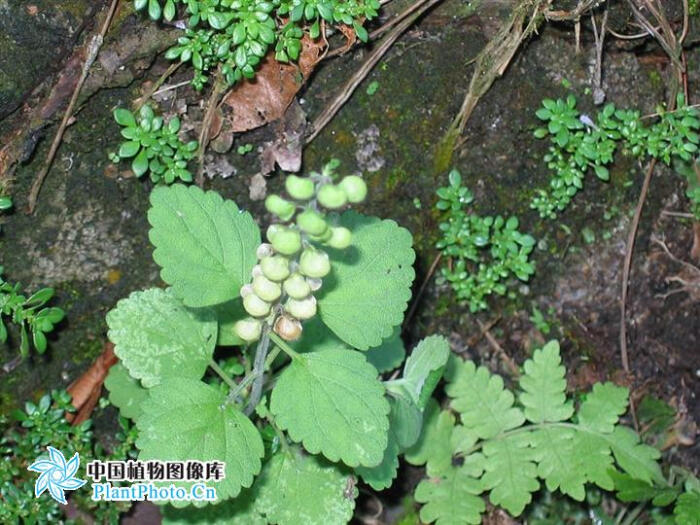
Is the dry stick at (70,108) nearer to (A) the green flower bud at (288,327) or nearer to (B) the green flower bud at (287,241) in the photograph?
(A) the green flower bud at (288,327)

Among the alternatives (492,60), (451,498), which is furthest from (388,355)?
(492,60)

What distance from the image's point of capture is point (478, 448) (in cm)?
322

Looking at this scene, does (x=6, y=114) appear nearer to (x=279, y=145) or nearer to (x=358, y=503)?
(x=279, y=145)

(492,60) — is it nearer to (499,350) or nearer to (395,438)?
(499,350)

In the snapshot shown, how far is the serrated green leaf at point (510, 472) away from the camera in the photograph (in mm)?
3059

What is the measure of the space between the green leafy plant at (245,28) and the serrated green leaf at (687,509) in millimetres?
2071

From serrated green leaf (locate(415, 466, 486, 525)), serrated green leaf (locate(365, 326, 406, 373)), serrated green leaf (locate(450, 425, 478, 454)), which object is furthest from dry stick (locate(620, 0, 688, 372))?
serrated green leaf (locate(365, 326, 406, 373))

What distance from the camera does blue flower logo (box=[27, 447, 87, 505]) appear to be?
289 cm

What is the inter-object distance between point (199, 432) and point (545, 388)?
4.93 ft

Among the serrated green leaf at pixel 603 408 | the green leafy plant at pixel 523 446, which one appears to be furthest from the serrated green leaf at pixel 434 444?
the serrated green leaf at pixel 603 408

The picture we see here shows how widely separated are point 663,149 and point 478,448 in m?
1.42

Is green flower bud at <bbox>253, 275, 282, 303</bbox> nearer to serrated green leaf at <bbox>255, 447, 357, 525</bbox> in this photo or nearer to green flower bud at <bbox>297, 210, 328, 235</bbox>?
green flower bud at <bbox>297, 210, 328, 235</bbox>

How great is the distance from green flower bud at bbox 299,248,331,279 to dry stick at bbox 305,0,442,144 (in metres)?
1.16

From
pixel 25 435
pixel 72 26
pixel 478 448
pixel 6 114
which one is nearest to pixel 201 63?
pixel 72 26
